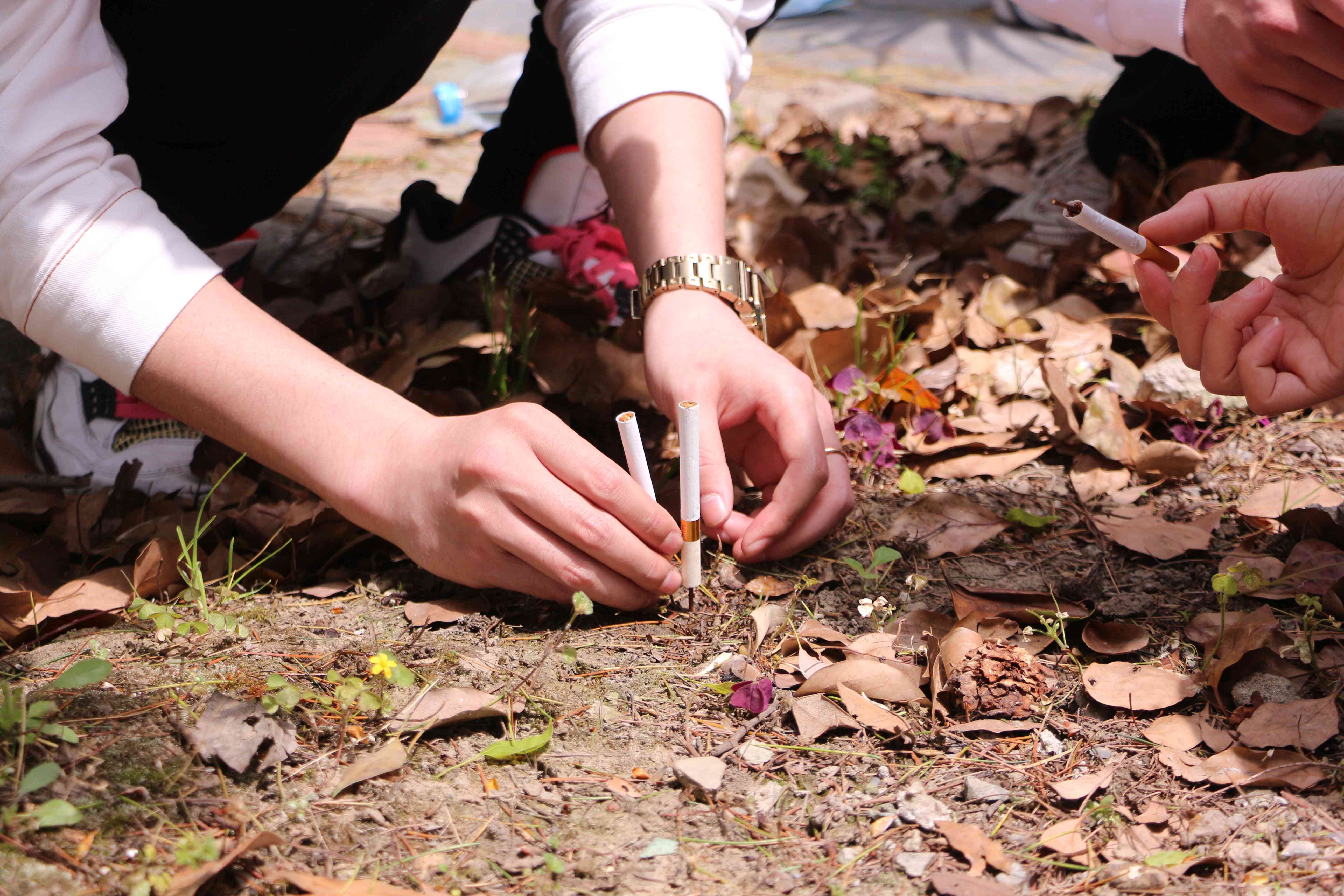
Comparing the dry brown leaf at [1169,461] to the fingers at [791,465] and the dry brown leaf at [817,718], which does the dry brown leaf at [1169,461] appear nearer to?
Answer: the fingers at [791,465]

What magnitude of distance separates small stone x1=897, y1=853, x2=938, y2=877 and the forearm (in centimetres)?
73

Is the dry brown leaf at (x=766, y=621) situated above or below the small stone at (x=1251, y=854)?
below

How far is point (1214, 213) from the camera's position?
3.85ft

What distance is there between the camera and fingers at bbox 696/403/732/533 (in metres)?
1.26

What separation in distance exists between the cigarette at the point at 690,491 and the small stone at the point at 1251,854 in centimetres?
64

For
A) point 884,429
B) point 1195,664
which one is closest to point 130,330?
point 884,429

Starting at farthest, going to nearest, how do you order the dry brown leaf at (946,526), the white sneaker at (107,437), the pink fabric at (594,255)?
the pink fabric at (594,255)
the white sneaker at (107,437)
the dry brown leaf at (946,526)

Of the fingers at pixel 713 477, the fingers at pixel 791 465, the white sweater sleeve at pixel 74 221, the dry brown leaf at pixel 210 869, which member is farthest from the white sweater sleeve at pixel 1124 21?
the dry brown leaf at pixel 210 869

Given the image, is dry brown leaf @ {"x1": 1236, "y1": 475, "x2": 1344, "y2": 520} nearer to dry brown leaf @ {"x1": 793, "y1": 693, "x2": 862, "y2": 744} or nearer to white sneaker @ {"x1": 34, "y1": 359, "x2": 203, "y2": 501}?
dry brown leaf @ {"x1": 793, "y1": 693, "x2": 862, "y2": 744}

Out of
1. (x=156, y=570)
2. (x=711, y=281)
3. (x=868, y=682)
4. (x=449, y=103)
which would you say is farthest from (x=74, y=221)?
(x=449, y=103)

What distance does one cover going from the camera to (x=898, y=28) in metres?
4.30

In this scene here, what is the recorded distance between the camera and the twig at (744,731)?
1.05 m

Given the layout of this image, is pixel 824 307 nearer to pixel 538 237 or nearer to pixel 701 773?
pixel 538 237

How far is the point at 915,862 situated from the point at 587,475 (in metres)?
0.53
